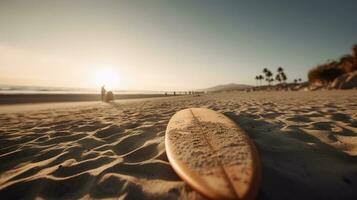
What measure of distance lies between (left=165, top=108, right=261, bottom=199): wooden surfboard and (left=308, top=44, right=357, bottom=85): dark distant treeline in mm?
32394

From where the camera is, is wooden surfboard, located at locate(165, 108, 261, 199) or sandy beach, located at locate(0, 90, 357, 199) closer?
wooden surfboard, located at locate(165, 108, 261, 199)

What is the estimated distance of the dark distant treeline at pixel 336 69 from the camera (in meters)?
24.5

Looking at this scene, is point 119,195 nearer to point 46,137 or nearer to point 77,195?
point 77,195

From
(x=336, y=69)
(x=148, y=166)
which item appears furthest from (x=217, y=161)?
(x=336, y=69)

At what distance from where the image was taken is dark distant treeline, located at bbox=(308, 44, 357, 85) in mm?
24541

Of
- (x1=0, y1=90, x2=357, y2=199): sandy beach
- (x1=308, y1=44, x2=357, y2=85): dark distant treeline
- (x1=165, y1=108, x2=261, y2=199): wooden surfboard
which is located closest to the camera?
(x1=165, y1=108, x2=261, y2=199): wooden surfboard

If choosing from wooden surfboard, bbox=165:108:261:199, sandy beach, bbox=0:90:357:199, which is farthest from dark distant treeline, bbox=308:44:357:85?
wooden surfboard, bbox=165:108:261:199

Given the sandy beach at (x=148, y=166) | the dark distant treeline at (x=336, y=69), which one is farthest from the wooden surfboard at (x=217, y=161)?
the dark distant treeline at (x=336, y=69)

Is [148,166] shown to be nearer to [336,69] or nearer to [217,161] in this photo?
[217,161]

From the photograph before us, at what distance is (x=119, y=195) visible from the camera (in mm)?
1392

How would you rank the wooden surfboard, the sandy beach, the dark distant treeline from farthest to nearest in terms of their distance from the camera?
the dark distant treeline
the sandy beach
the wooden surfboard

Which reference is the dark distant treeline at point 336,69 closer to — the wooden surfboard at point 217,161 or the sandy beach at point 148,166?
the sandy beach at point 148,166

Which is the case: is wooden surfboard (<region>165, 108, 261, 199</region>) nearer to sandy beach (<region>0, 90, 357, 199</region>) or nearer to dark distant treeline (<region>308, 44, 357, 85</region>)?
sandy beach (<region>0, 90, 357, 199</region>)

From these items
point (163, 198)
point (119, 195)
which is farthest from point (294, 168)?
point (119, 195)
